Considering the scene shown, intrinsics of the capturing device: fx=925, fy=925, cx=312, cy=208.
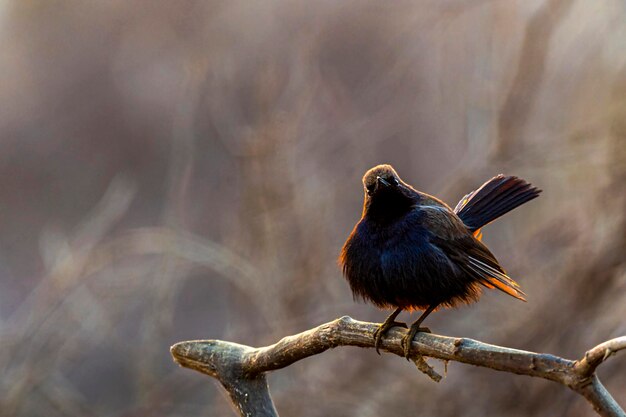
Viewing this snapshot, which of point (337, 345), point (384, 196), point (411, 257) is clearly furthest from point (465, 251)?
point (337, 345)

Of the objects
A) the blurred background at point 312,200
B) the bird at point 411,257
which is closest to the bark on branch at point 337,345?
the bird at point 411,257

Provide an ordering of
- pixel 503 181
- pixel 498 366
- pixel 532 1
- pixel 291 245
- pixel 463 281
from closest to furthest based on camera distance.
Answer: pixel 498 366, pixel 463 281, pixel 503 181, pixel 291 245, pixel 532 1

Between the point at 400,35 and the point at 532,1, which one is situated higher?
the point at 400,35

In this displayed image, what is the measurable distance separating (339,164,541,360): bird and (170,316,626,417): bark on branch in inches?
8.7

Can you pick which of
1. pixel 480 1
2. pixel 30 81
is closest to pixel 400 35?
pixel 480 1

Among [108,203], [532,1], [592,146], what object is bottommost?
[592,146]

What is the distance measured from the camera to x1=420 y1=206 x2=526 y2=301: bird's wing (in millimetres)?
4134

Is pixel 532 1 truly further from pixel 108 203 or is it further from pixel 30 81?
pixel 30 81

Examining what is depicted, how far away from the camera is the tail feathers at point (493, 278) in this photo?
408 centimetres

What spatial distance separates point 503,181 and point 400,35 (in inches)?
238

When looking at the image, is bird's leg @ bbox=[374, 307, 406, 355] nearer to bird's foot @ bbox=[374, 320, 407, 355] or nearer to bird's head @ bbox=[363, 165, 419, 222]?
bird's foot @ bbox=[374, 320, 407, 355]

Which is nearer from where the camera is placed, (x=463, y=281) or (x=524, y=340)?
(x=463, y=281)

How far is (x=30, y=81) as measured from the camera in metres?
12.9

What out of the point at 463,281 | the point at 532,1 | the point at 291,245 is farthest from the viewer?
the point at 532,1
